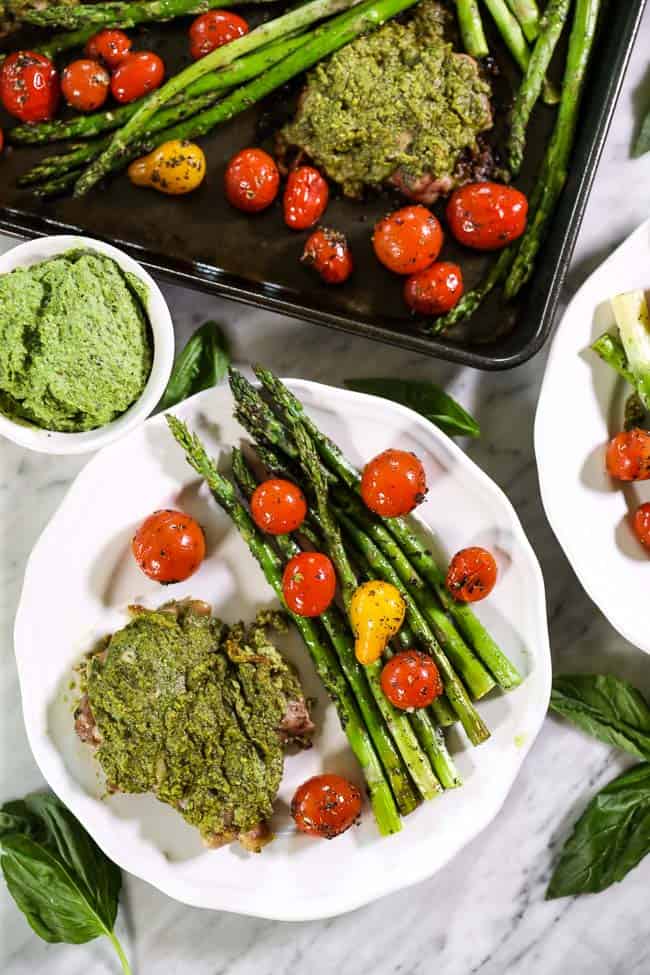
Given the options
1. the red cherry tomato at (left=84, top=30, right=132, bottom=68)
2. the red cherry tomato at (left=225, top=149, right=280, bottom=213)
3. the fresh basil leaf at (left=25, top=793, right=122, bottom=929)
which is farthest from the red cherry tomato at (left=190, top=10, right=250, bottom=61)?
the fresh basil leaf at (left=25, top=793, right=122, bottom=929)

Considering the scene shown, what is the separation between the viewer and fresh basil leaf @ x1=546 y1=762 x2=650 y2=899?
287cm

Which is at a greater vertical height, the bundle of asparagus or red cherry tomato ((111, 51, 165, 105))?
red cherry tomato ((111, 51, 165, 105))

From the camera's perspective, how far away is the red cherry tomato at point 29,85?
9.59ft

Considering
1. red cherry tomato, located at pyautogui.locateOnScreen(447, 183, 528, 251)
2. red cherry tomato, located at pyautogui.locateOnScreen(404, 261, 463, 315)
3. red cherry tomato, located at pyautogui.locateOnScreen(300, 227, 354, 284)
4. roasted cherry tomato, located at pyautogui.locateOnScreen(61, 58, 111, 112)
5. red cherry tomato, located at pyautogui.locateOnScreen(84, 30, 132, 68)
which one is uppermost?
red cherry tomato, located at pyautogui.locateOnScreen(84, 30, 132, 68)

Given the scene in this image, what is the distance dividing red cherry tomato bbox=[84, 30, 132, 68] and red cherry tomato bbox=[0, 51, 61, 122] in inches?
5.9

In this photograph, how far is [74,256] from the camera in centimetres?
268

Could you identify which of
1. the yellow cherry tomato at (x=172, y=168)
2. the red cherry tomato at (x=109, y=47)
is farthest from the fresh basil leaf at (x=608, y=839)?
the red cherry tomato at (x=109, y=47)

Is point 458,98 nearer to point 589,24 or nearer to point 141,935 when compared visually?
point 589,24

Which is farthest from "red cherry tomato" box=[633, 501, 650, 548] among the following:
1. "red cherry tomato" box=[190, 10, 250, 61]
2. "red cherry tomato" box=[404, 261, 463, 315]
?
"red cherry tomato" box=[190, 10, 250, 61]

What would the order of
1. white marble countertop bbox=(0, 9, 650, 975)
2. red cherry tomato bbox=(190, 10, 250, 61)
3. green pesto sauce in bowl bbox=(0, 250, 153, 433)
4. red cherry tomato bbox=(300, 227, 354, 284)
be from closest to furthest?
green pesto sauce in bowl bbox=(0, 250, 153, 433), red cherry tomato bbox=(300, 227, 354, 284), red cherry tomato bbox=(190, 10, 250, 61), white marble countertop bbox=(0, 9, 650, 975)

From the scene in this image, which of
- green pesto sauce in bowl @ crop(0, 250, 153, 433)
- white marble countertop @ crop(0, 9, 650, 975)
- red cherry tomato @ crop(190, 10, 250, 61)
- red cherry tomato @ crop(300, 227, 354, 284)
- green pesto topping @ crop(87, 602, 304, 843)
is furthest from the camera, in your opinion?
white marble countertop @ crop(0, 9, 650, 975)

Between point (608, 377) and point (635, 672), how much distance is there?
0.98 meters

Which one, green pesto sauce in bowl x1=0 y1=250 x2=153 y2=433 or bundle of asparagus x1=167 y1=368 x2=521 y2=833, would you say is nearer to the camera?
green pesto sauce in bowl x1=0 y1=250 x2=153 y2=433

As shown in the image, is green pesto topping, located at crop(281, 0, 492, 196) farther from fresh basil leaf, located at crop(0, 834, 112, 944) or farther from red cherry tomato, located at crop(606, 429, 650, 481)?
fresh basil leaf, located at crop(0, 834, 112, 944)
